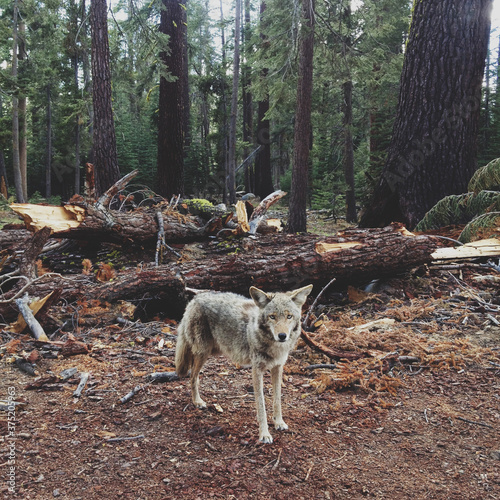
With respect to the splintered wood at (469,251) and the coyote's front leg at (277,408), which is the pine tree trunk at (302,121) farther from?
the coyote's front leg at (277,408)

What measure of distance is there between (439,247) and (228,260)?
12.2 ft

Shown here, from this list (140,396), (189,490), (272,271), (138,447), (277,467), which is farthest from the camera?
(272,271)

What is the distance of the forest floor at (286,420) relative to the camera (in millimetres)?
2684

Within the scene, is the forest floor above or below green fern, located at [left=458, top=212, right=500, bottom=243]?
below

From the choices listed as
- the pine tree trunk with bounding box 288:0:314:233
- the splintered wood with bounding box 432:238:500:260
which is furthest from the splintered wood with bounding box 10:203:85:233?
the splintered wood with bounding box 432:238:500:260

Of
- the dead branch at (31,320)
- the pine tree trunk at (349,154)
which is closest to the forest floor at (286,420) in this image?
the dead branch at (31,320)

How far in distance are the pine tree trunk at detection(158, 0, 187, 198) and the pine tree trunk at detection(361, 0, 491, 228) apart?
6663mm

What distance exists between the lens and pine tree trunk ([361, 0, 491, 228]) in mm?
8273

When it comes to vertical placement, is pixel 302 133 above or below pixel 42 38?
below

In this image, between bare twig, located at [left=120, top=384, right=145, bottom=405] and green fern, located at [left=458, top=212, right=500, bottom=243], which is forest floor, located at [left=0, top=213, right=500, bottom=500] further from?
green fern, located at [left=458, top=212, right=500, bottom=243]

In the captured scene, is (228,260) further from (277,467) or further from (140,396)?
(277,467)

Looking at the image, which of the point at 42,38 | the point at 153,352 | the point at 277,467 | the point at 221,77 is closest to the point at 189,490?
the point at 277,467

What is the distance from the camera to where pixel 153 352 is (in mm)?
4953

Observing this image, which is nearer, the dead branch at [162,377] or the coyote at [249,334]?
the coyote at [249,334]
